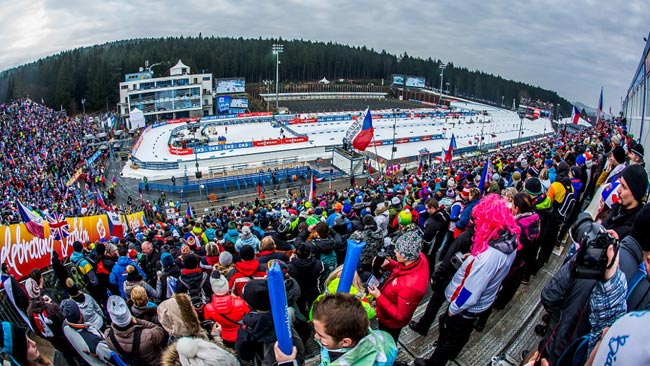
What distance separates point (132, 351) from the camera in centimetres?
333

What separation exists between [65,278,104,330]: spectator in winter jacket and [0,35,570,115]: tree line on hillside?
67.0m

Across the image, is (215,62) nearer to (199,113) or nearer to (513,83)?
(199,113)

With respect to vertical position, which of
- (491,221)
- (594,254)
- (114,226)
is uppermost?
(594,254)

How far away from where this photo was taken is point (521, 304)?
484cm

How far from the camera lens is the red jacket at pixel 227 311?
11.5 feet

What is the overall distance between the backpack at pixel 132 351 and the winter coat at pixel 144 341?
0.06ft

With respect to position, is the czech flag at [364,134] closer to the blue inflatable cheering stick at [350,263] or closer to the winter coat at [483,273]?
the winter coat at [483,273]

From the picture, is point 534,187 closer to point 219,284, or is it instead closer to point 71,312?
point 219,284

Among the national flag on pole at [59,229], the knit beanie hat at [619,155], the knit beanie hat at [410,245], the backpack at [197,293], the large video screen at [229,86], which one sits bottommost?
the national flag on pole at [59,229]

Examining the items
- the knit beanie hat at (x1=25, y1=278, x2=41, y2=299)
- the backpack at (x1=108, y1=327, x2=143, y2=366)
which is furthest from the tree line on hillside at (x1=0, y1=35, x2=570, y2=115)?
the backpack at (x1=108, y1=327, x2=143, y2=366)

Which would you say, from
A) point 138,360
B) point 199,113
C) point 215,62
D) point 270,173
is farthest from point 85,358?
point 215,62

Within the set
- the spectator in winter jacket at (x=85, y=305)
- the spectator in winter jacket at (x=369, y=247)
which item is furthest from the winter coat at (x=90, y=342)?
the spectator in winter jacket at (x=369, y=247)

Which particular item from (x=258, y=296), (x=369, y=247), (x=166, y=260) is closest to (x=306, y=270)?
(x=369, y=247)

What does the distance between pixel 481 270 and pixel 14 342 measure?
3.55 m
